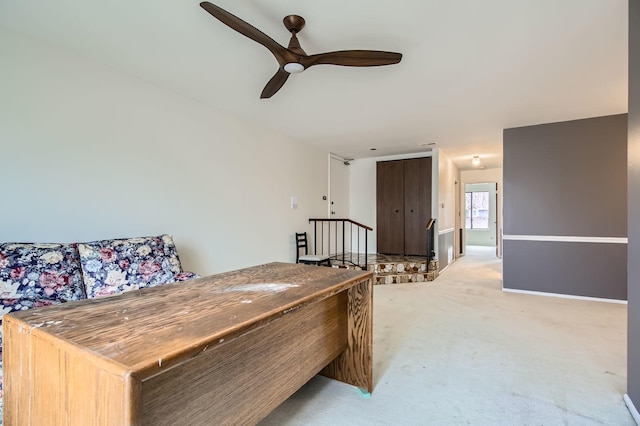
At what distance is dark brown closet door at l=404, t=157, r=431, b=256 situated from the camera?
5.73 metres

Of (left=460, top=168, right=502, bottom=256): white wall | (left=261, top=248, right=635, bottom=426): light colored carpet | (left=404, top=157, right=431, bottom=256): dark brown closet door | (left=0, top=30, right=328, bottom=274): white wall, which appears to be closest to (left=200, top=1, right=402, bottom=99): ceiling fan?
(left=0, top=30, right=328, bottom=274): white wall

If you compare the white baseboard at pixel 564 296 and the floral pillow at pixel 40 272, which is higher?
the floral pillow at pixel 40 272

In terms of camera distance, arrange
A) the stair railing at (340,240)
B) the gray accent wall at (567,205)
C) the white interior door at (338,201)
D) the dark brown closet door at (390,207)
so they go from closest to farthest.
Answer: the gray accent wall at (567,205) → the stair railing at (340,240) → the white interior door at (338,201) → the dark brown closet door at (390,207)

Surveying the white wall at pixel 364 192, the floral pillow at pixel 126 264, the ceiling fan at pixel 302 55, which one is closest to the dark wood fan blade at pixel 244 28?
the ceiling fan at pixel 302 55

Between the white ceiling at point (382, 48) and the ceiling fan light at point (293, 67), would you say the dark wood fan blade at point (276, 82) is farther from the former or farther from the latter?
the white ceiling at point (382, 48)

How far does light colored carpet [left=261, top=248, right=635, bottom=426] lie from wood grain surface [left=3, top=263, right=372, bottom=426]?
1.19 feet

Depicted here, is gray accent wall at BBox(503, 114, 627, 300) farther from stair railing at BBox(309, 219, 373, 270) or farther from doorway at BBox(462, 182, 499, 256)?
doorway at BBox(462, 182, 499, 256)

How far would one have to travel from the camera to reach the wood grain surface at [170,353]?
0.73 m

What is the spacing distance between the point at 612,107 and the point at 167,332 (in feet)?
15.8

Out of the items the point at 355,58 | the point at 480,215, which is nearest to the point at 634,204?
the point at 355,58

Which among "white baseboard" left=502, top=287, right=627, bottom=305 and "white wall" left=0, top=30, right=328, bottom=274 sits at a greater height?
"white wall" left=0, top=30, right=328, bottom=274

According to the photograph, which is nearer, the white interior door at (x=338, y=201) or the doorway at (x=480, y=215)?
the white interior door at (x=338, y=201)

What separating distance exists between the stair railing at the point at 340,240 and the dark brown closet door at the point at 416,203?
900 millimetres

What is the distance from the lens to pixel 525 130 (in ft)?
13.4
